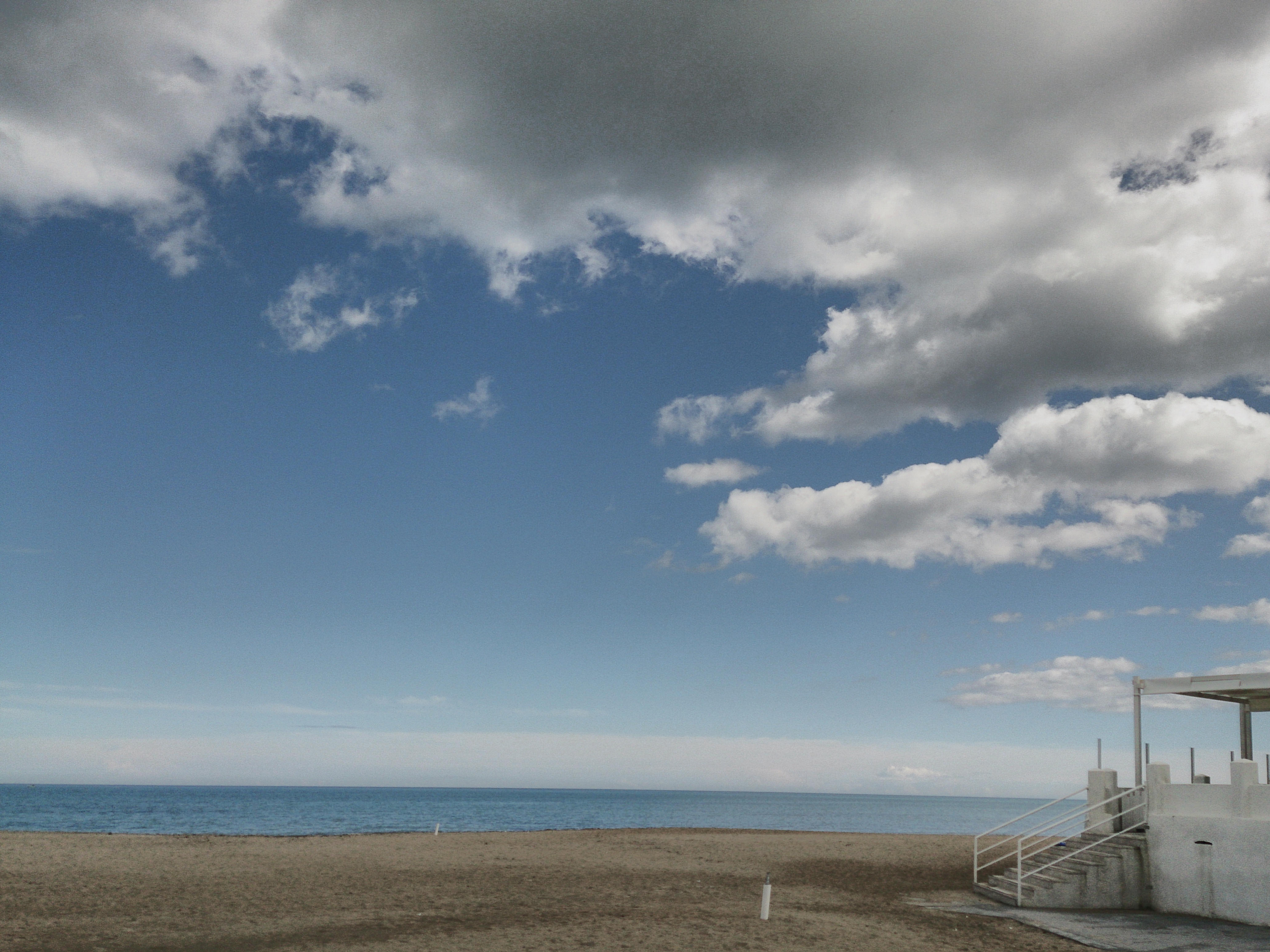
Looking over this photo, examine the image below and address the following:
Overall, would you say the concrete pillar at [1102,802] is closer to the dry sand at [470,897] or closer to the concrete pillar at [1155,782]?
the concrete pillar at [1155,782]

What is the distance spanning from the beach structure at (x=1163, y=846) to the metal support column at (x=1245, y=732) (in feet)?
1.80

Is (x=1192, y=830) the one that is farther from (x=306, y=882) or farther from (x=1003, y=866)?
A: (x=306, y=882)

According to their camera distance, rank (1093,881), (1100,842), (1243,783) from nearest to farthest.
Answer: (1243,783) < (1093,881) < (1100,842)

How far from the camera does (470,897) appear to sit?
1964 centimetres

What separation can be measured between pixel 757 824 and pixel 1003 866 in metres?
63.5

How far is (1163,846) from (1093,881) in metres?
1.90

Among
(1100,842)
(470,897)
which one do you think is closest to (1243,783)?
(1100,842)

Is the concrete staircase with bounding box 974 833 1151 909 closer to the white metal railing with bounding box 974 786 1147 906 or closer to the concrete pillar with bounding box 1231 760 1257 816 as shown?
the white metal railing with bounding box 974 786 1147 906

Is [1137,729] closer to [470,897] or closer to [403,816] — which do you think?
[470,897]

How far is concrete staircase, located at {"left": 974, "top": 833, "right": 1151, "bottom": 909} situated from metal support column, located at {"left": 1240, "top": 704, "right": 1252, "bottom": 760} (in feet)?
15.2

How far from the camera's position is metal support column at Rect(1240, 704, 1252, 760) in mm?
23250

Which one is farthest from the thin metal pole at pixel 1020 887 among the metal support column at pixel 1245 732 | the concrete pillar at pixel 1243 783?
the metal support column at pixel 1245 732

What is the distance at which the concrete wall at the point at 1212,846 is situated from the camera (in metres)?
18.5

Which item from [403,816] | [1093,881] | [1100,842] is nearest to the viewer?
[1093,881]
